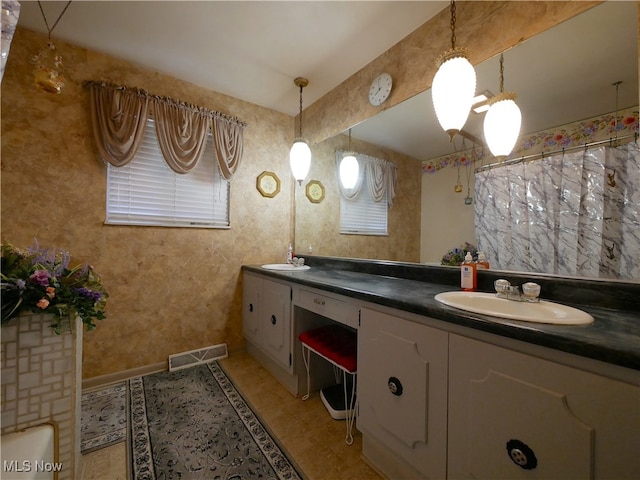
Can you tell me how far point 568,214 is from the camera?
100 centimetres

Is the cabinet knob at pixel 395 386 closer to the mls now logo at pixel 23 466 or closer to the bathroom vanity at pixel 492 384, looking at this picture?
the bathroom vanity at pixel 492 384

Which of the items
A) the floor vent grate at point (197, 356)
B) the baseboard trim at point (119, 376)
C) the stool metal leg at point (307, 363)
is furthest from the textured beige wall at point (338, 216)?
the baseboard trim at point (119, 376)

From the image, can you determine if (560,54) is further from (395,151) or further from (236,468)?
(236,468)

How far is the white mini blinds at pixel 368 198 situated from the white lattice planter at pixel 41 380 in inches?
66.7

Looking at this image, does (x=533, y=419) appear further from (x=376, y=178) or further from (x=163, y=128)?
(x=163, y=128)

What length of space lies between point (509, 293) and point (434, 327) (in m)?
0.38

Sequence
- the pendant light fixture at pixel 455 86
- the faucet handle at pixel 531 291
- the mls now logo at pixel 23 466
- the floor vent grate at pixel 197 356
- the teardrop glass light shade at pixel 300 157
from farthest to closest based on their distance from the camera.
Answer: the teardrop glass light shade at pixel 300 157 < the floor vent grate at pixel 197 356 < the pendant light fixture at pixel 455 86 < the faucet handle at pixel 531 291 < the mls now logo at pixel 23 466

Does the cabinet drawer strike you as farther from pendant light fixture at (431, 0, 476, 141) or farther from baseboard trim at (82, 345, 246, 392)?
baseboard trim at (82, 345, 246, 392)

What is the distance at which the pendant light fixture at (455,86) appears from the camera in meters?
1.08

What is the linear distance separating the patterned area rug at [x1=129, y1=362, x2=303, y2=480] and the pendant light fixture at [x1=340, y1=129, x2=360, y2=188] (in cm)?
173

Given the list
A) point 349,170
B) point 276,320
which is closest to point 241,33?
point 349,170

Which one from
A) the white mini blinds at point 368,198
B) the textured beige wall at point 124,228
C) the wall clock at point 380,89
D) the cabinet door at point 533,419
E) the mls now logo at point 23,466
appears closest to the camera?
the cabinet door at point 533,419

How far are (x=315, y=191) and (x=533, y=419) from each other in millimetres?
2079

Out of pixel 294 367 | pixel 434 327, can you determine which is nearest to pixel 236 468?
pixel 294 367
